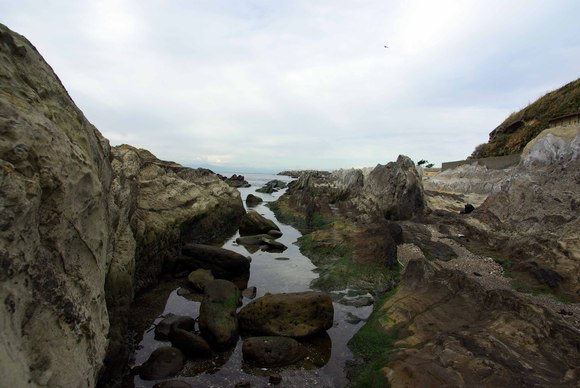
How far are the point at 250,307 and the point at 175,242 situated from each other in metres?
9.40

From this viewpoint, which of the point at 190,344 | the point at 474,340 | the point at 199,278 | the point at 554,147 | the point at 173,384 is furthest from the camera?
the point at 554,147

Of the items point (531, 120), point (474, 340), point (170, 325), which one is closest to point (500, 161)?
point (531, 120)

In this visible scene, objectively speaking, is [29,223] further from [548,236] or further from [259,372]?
[548,236]

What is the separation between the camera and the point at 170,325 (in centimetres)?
1186

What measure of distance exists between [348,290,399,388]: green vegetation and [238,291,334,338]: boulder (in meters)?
1.35

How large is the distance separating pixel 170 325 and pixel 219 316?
5.99 ft

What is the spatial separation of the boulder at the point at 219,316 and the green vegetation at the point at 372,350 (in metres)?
4.01

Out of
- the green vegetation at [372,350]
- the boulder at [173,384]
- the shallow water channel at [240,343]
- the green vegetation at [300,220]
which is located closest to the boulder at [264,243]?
the shallow water channel at [240,343]

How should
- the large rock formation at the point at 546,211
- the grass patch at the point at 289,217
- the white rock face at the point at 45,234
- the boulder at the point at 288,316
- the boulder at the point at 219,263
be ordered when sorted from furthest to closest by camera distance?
the grass patch at the point at 289,217 < the boulder at the point at 219,263 < the large rock formation at the point at 546,211 < the boulder at the point at 288,316 < the white rock face at the point at 45,234

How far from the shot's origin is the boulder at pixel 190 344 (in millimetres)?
10484

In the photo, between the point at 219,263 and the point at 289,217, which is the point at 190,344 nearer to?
the point at 219,263

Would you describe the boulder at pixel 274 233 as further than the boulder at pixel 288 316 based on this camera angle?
Yes

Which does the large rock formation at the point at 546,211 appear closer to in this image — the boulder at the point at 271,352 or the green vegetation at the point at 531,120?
the boulder at the point at 271,352

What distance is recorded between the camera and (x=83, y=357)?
21.6 feet
